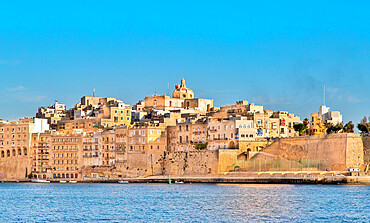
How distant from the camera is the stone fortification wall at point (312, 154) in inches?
3019

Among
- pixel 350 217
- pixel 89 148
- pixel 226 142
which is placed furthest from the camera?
pixel 89 148

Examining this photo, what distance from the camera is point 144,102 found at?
11662 centimetres

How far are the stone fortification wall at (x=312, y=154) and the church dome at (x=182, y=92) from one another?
31729mm

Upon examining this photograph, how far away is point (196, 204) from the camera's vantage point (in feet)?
193

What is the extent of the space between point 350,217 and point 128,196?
81.4 ft

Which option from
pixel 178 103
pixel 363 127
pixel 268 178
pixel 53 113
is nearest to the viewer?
pixel 268 178

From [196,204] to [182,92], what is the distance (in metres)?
58.3

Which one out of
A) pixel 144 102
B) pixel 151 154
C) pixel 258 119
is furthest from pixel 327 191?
pixel 144 102

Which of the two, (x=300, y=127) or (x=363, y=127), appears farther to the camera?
(x=363, y=127)

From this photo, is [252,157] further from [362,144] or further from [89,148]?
[89,148]

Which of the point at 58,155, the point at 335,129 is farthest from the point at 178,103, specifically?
the point at 335,129

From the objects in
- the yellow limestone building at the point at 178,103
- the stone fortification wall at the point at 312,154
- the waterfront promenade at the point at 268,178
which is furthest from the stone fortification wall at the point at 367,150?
the yellow limestone building at the point at 178,103

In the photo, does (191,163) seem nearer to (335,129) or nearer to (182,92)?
(335,129)

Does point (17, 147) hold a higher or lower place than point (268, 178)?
higher
